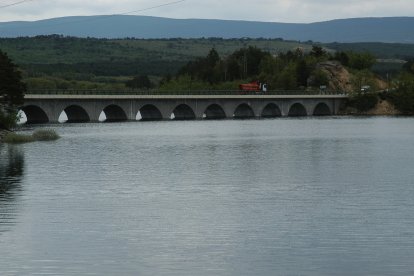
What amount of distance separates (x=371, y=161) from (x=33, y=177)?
20.4m

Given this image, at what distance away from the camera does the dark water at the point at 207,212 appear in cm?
2683

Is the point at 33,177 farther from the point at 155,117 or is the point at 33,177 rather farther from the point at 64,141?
the point at 155,117

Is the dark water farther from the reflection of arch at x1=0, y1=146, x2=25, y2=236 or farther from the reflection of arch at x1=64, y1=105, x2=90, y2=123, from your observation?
the reflection of arch at x1=64, y1=105, x2=90, y2=123

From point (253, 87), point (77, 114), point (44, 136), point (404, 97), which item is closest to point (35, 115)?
point (77, 114)

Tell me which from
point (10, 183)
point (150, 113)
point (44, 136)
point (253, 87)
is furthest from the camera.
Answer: point (253, 87)

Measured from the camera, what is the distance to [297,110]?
539 feet

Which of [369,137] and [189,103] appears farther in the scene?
[189,103]

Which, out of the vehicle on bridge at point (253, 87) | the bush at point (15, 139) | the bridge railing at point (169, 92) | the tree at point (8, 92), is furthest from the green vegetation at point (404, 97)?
Answer: the bush at point (15, 139)

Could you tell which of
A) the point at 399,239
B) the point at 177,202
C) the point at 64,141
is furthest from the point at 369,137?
the point at 399,239

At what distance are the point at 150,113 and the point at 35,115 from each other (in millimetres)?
23918

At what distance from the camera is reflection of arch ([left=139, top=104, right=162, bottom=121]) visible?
137 m

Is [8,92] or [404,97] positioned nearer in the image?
[8,92]

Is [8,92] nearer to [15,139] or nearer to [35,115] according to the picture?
[15,139]

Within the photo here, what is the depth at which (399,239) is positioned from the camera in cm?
2995
